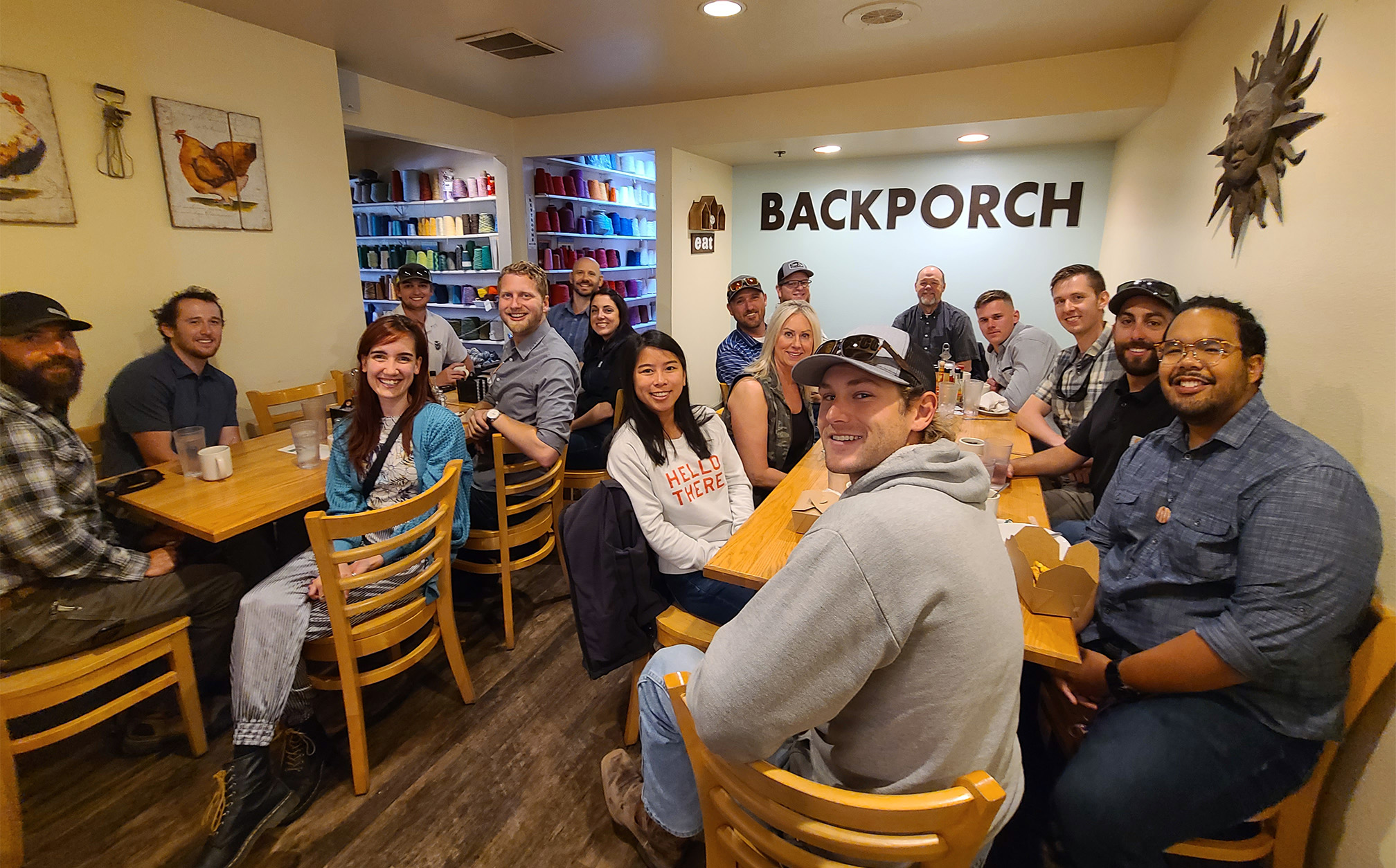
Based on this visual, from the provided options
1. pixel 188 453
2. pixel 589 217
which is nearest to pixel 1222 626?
pixel 188 453

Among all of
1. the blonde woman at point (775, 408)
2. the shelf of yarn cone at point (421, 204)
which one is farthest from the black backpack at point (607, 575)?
the shelf of yarn cone at point (421, 204)

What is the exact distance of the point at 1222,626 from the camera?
1.25 m

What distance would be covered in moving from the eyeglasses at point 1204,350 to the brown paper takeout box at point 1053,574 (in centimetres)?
52

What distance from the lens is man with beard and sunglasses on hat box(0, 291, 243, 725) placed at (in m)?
1.60

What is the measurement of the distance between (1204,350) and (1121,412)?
87cm

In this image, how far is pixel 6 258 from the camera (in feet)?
7.69

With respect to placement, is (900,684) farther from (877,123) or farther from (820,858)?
(877,123)

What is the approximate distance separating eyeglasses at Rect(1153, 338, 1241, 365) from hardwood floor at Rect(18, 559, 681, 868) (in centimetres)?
193

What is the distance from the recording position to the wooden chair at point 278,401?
3000 mm

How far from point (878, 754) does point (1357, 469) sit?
1.38 metres

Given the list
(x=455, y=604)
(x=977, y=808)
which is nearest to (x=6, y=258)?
(x=455, y=604)

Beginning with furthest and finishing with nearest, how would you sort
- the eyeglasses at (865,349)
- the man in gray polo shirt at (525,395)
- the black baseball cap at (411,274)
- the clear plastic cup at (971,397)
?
the black baseball cap at (411,274) → the clear plastic cup at (971,397) → the man in gray polo shirt at (525,395) → the eyeglasses at (865,349)

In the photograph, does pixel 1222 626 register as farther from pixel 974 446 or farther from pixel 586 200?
pixel 586 200

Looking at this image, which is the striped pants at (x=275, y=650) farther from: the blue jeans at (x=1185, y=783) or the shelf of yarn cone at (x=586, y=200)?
the shelf of yarn cone at (x=586, y=200)
